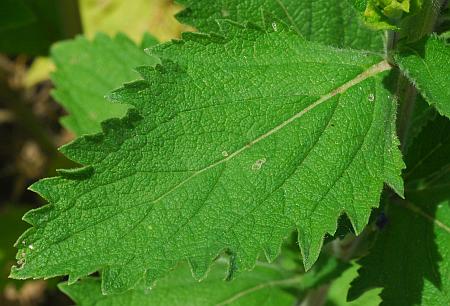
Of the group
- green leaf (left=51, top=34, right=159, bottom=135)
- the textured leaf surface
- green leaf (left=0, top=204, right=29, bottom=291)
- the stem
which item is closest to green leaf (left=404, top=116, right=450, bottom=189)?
the textured leaf surface

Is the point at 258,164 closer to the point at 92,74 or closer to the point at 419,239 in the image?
the point at 419,239

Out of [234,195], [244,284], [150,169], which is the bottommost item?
[244,284]

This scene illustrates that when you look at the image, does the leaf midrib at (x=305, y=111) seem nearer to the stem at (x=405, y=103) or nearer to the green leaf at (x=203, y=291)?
the stem at (x=405, y=103)

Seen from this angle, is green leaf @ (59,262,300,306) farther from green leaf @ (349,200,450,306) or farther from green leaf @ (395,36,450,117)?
green leaf @ (395,36,450,117)

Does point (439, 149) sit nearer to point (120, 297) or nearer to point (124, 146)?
point (124, 146)

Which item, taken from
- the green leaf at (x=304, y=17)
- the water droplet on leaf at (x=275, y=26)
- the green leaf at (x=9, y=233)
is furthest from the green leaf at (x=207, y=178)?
→ the green leaf at (x=9, y=233)

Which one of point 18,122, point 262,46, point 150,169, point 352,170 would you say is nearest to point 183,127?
point 150,169

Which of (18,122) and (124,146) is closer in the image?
(124,146)

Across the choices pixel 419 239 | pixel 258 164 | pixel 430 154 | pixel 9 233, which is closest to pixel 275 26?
pixel 258 164
